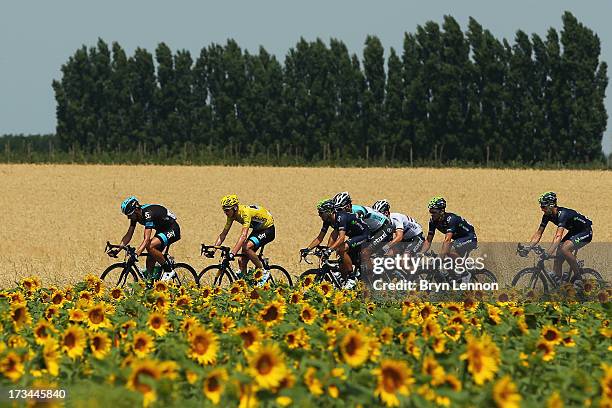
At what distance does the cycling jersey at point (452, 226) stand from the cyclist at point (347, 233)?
0.99 m

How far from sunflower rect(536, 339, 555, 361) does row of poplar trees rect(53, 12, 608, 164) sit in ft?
191

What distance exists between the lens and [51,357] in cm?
510

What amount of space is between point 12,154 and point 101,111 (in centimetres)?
998

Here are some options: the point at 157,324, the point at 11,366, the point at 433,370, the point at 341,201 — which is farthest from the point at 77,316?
the point at 341,201

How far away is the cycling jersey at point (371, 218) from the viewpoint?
13828mm

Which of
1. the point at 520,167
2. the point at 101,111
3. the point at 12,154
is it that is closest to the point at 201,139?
the point at 101,111

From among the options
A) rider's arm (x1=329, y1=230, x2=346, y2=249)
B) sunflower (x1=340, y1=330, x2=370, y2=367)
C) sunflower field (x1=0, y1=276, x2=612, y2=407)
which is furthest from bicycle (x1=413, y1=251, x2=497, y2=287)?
sunflower (x1=340, y1=330, x2=370, y2=367)

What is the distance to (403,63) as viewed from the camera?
228ft

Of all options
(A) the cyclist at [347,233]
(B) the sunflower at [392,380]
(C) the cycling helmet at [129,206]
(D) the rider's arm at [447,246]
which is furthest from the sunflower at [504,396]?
(C) the cycling helmet at [129,206]

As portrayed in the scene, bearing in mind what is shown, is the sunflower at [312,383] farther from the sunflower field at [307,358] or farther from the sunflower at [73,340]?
the sunflower at [73,340]

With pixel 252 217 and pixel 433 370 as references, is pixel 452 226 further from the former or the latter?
pixel 433 370

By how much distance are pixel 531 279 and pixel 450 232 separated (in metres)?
1.43

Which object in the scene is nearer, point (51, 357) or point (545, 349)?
point (51, 357)

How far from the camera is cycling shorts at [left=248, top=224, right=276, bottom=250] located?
47.7 ft
